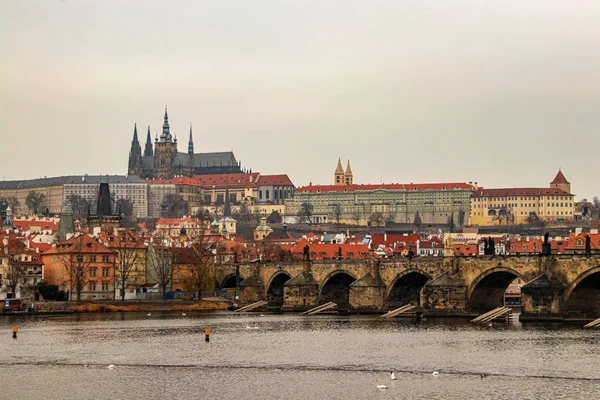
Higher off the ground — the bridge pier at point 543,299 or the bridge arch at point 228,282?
the bridge arch at point 228,282

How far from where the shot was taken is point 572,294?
69.6 meters

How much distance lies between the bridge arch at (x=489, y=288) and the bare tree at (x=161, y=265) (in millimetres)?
30135

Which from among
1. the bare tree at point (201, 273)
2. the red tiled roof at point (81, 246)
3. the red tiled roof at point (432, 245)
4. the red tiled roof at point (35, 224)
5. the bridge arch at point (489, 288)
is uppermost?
the red tiled roof at point (35, 224)

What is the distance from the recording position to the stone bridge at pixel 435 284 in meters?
69.4

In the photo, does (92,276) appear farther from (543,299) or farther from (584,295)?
(584,295)

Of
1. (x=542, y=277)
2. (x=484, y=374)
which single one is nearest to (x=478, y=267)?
(x=542, y=277)

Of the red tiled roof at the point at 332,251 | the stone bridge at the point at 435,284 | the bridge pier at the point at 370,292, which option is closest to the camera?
the stone bridge at the point at 435,284

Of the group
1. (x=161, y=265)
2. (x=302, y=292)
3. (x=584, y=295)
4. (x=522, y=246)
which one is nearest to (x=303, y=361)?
(x=584, y=295)

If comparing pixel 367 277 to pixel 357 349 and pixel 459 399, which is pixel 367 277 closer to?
pixel 357 349

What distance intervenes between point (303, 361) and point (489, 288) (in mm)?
26311

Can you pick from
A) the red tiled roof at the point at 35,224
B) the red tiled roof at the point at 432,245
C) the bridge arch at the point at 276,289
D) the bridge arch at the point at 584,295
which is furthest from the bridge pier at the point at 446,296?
the red tiled roof at the point at 35,224

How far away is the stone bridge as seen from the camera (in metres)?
69.4

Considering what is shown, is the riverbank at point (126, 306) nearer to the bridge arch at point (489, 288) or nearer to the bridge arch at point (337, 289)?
the bridge arch at point (337, 289)

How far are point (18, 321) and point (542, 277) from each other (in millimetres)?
32097
